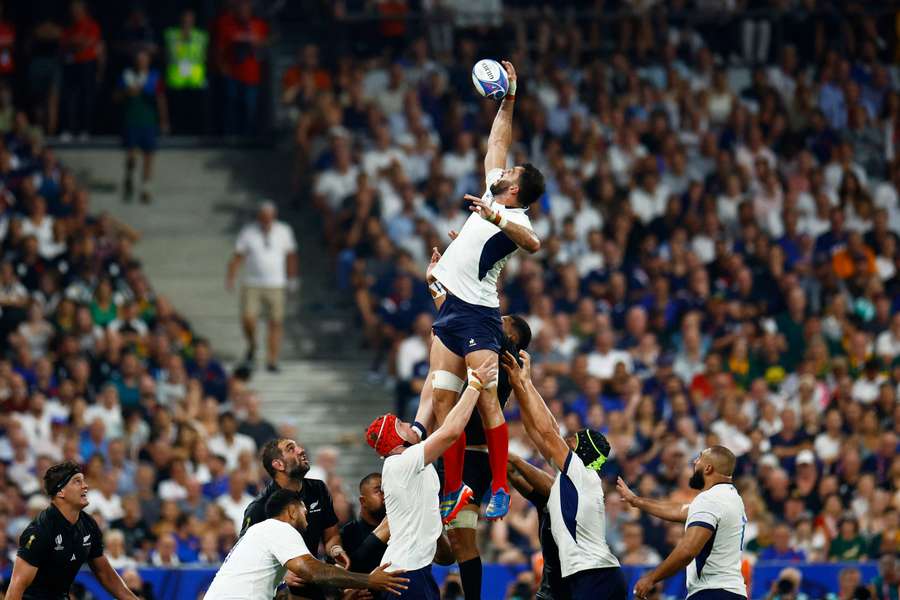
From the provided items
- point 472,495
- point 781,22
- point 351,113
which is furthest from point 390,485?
point 781,22

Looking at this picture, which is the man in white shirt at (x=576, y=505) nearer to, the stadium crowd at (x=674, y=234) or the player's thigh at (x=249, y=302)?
the stadium crowd at (x=674, y=234)

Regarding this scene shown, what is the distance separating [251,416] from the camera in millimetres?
19141

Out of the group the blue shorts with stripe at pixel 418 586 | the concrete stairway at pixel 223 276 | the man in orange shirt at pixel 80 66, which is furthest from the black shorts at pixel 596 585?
the man in orange shirt at pixel 80 66

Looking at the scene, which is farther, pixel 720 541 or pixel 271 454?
pixel 720 541

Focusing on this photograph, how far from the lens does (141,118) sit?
23094 millimetres

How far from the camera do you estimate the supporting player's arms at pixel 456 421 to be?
11.2 metres

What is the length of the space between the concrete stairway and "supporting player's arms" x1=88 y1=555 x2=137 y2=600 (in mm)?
7700

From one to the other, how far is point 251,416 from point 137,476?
1.74 meters

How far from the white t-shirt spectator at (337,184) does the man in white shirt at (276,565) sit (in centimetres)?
1138

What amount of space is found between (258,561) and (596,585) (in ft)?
7.70

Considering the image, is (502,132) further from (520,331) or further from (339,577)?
(339,577)

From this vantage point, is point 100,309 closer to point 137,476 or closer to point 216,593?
point 137,476

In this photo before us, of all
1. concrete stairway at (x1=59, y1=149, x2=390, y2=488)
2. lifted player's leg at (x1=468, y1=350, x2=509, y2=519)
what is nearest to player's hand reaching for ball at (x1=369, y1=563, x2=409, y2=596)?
lifted player's leg at (x1=468, y1=350, x2=509, y2=519)

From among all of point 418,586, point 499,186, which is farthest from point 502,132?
point 418,586
